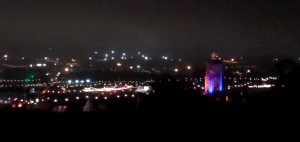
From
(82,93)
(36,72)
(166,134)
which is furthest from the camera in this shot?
(36,72)

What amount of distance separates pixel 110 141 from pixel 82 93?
8915 millimetres

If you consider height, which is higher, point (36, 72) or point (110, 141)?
point (36, 72)

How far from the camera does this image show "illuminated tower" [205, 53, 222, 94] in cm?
1334

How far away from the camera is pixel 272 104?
497 centimetres

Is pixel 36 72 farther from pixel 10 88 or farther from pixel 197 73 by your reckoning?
pixel 197 73

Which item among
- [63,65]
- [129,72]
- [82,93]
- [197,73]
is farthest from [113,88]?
[197,73]

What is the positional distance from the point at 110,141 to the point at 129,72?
39.9ft

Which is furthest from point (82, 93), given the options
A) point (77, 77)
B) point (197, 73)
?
point (197, 73)

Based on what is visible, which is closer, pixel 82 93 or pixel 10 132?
pixel 10 132

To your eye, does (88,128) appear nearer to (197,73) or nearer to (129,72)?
(129,72)

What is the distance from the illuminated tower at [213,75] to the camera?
43.8 feet

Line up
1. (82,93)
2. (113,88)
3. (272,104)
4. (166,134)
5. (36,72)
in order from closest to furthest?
(166,134) → (272,104) → (82,93) → (113,88) → (36,72)

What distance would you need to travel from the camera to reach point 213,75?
44.5ft

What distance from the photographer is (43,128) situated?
125 inches
